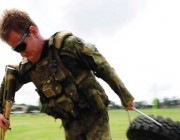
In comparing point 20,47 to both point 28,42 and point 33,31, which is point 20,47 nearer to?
point 28,42

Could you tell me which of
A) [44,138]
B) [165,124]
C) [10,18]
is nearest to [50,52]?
[10,18]

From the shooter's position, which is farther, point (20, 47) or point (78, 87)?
point (78, 87)

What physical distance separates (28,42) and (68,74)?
0.45 metres

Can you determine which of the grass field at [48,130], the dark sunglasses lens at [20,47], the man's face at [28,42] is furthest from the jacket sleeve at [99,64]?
the grass field at [48,130]

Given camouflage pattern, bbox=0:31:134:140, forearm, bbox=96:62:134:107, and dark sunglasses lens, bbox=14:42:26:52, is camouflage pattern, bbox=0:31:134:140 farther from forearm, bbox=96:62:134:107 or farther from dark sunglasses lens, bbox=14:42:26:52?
dark sunglasses lens, bbox=14:42:26:52

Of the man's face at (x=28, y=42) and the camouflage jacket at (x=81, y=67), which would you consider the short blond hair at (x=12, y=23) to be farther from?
the camouflage jacket at (x=81, y=67)

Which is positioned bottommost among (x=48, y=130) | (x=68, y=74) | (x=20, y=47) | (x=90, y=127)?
(x=48, y=130)

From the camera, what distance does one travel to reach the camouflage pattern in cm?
439

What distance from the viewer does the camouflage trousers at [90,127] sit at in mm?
4531

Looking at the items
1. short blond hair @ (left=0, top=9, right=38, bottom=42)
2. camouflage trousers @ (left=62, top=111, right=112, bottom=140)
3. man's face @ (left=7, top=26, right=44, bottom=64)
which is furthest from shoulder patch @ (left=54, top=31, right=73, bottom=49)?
camouflage trousers @ (left=62, top=111, right=112, bottom=140)

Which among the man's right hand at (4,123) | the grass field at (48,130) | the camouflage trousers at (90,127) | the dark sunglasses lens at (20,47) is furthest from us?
the grass field at (48,130)

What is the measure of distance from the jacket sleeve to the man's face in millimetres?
271

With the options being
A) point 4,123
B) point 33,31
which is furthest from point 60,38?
point 4,123

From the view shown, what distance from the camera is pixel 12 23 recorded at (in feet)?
14.4
